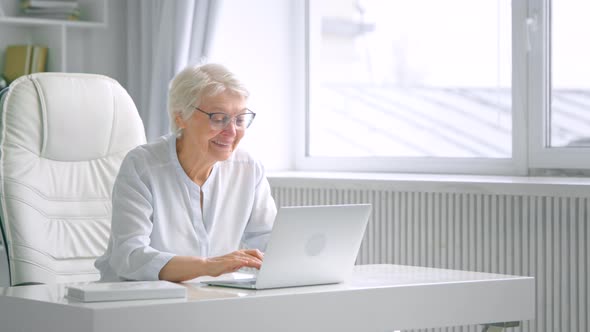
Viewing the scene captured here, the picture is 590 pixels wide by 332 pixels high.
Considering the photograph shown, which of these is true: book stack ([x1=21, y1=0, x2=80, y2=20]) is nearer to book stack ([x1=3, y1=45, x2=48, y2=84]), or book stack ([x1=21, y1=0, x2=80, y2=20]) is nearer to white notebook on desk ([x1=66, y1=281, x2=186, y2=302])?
book stack ([x1=3, y1=45, x2=48, y2=84])

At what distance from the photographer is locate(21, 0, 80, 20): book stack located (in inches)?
149

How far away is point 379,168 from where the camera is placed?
3678mm

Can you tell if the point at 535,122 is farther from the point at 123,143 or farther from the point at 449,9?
the point at 123,143

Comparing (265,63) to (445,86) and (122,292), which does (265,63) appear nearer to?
(445,86)

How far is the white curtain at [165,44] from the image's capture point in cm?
362

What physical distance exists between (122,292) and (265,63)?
2.43 metres

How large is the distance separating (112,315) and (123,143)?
3.92 ft

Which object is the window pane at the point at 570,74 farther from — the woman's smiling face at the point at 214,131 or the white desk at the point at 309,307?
the woman's smiling face at the point at 214,131

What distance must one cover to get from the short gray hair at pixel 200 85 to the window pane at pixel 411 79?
139cm

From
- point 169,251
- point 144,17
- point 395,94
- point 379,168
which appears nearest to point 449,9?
point 395,94

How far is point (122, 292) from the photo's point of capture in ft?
5.17

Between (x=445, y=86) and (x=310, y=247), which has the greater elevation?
(x=445, y=86)

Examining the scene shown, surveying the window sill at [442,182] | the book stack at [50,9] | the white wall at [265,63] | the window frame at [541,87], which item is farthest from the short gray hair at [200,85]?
the book stack at [50,9]

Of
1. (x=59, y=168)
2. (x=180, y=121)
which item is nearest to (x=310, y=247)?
(x=180, y=121)
